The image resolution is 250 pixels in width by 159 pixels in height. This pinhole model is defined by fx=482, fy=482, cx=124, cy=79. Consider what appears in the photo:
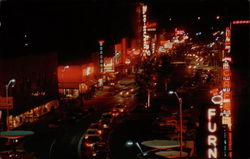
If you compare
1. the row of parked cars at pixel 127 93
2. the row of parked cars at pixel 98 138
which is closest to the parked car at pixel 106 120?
the row of parked cars at pixel 98 138

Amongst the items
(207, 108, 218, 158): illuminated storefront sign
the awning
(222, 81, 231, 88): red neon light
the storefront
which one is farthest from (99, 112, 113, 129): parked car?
the awning

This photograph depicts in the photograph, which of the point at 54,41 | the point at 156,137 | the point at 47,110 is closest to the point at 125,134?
the point at 156,137

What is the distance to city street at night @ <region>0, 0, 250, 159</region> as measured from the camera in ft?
103

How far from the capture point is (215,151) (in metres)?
23.8

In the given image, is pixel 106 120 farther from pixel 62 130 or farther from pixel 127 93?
pixel 127 93

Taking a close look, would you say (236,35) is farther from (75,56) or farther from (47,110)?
Result: (75,56)

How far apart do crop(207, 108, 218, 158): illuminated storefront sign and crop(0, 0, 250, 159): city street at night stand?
5cm

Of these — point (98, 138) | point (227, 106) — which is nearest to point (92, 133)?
point (98, 138)

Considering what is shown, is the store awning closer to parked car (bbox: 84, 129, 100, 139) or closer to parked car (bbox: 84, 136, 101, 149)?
parked car (bbox: 84, 129, 100, 139)

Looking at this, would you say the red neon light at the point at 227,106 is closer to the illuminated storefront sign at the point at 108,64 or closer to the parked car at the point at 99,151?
the parked car at the point at 99,151

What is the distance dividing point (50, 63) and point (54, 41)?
9.51 meters

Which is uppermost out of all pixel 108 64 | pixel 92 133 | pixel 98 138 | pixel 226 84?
pixel 108 64

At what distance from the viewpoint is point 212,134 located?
79.3 feet

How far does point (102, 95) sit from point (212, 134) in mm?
53056
